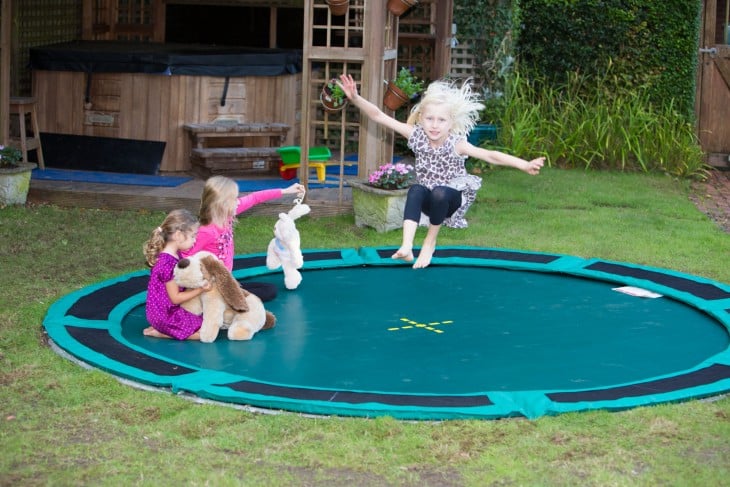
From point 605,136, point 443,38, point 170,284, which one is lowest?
point 170,284

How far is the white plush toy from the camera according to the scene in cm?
633

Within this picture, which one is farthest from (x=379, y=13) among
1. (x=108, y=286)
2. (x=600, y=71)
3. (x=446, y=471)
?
(x=446, y=471)

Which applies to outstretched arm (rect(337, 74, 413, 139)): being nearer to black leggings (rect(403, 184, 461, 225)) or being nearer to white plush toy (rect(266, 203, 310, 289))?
black leggings (rect(403, 184, 461, 225))

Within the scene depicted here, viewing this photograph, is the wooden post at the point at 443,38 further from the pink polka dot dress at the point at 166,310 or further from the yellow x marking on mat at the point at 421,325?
the pink polka dot dress at the point at 166,310

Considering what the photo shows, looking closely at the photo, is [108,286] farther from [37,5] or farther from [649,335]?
[37,5]

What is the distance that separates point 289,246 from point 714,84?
7.05 m

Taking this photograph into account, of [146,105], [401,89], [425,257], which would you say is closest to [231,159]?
[146,105]

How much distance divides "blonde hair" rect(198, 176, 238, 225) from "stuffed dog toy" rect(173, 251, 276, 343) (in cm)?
39

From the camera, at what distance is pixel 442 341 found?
552cm

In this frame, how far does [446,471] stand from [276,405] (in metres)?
0.86

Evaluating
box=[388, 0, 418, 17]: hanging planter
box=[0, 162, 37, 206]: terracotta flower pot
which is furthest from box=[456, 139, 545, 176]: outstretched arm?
box=[0, 162, 37, 206]: terracotta flower pot

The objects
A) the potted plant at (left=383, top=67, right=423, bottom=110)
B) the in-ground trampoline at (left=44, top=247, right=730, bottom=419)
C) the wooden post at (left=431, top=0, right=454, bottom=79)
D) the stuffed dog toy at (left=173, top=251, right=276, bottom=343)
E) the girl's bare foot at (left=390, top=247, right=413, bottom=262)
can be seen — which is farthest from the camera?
the wooden post at (left=431, top=0, right=454, bottom=79)

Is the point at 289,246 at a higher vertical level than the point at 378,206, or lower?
lower

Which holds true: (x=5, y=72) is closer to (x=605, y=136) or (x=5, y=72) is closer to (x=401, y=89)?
(x=401, y=89)
